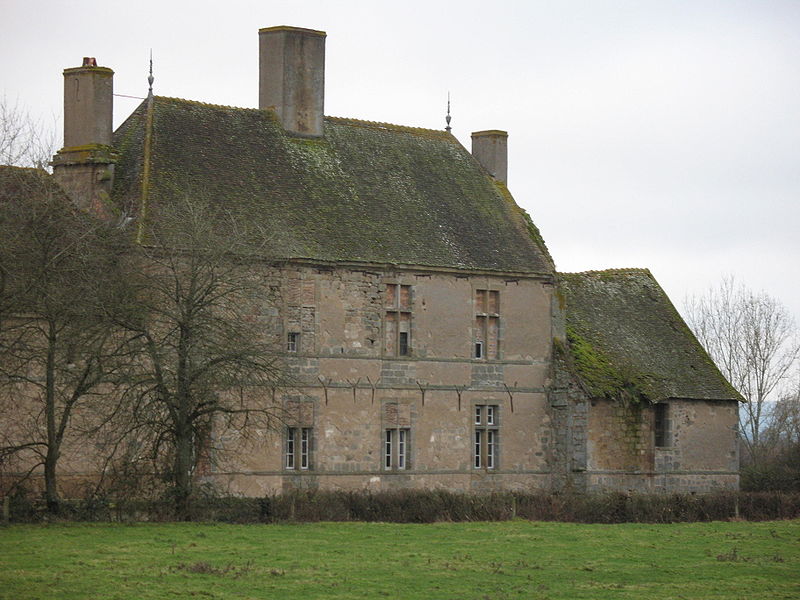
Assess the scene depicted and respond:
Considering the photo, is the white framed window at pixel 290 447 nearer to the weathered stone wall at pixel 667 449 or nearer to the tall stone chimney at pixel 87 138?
the tall stone chimney at pixel 87 138

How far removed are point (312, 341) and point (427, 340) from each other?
11.5 ft

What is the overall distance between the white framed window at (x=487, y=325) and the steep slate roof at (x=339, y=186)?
0.80 metres

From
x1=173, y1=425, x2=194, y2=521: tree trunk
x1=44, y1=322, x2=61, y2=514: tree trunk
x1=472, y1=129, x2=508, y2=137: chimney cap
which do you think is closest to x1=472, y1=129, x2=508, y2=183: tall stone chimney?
x1=472, y1=129, x2=508, y2=137: chimney cap

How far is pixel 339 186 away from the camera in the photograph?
39.9 metres

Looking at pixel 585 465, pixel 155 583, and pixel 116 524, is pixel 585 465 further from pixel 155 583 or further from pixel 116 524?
pixel 155 583

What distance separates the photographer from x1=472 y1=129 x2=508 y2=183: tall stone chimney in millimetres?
44406

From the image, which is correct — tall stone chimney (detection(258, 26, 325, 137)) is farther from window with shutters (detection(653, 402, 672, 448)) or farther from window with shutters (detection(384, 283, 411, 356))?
window with shutters (detection(653, 402, 672, 448))

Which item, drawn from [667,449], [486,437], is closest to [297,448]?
[486,437]

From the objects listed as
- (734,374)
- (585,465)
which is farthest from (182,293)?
(734,374)

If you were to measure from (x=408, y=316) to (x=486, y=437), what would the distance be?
13.0ft

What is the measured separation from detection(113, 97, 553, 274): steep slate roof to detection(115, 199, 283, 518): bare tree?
496 cm

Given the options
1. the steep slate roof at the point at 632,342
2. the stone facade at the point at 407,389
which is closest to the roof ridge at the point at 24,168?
the stone facade at the point at 407,389

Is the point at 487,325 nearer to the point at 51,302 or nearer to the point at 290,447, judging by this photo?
the point at 290,447

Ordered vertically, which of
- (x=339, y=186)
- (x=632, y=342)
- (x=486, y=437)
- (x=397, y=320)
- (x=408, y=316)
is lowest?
(x=486, y=437)
